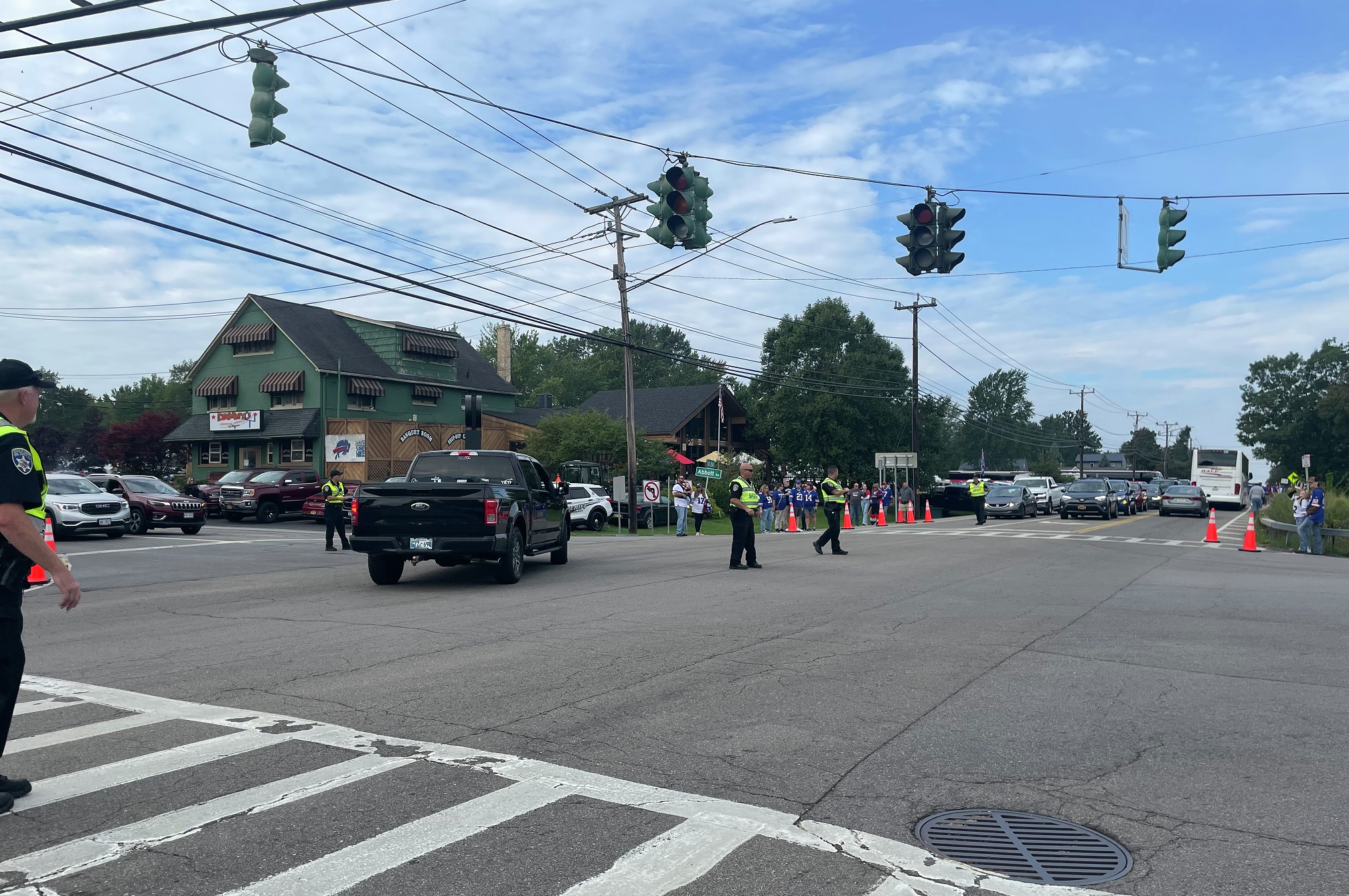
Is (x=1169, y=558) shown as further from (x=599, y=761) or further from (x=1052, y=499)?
(x=1052, y=499)

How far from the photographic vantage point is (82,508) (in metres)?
23.5

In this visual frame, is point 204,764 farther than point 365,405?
No

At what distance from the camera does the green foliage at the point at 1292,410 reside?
88.8 metres

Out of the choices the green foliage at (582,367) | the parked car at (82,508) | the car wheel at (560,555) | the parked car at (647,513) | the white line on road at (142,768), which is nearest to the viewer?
the white line on road at (142,768)

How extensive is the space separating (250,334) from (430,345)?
28.1 ft

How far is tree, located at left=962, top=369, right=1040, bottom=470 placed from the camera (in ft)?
481

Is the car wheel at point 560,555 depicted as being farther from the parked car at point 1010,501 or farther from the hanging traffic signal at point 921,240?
the parked car at point 1010,501

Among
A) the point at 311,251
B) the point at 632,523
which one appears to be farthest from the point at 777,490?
the point at 311,251

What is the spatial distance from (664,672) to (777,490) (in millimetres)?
30392

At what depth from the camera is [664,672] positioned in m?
7.76

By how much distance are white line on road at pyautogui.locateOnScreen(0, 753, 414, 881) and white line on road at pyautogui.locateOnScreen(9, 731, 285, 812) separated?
610 millimetres

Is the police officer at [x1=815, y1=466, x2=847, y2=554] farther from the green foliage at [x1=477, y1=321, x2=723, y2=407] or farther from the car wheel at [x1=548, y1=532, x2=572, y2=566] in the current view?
the green foliage at [x1=477, y1=321, x2=723, y2=407]

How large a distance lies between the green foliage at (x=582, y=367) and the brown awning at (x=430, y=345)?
34134mm

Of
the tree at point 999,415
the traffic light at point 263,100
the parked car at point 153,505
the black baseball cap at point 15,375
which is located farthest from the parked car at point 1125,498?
the tree at point 999,415
